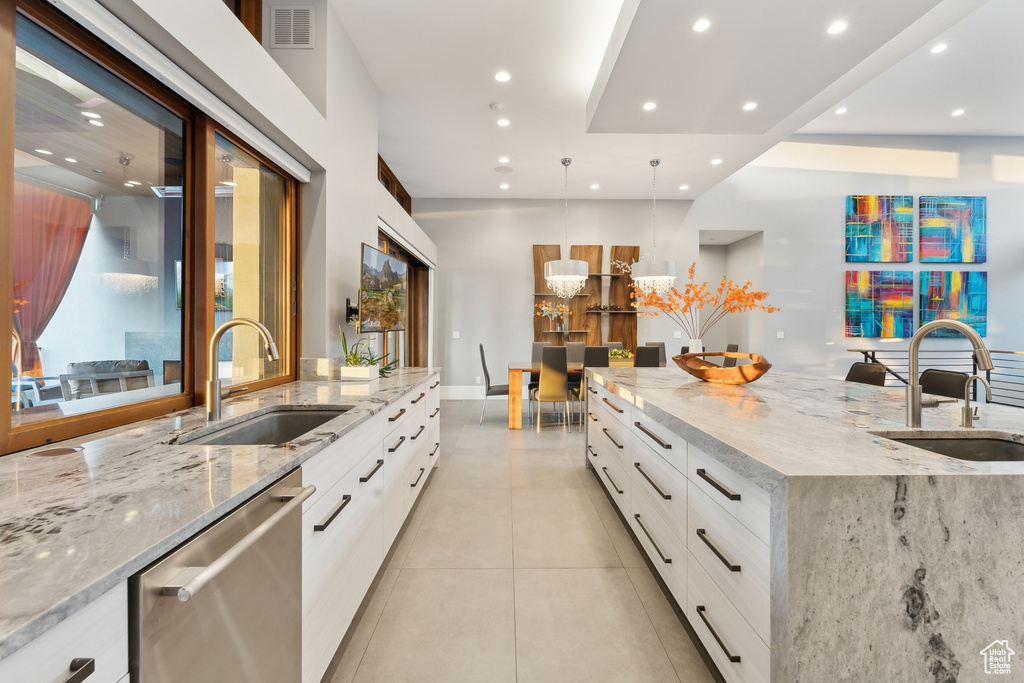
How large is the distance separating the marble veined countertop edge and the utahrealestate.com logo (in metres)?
0.35

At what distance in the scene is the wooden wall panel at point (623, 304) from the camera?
7.16 metres

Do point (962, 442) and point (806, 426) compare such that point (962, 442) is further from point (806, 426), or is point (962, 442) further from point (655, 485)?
point (655, 485)

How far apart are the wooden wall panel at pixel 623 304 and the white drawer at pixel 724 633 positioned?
5.91 meters

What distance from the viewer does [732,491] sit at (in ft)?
3.90

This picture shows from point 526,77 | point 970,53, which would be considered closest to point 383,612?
point 526,77

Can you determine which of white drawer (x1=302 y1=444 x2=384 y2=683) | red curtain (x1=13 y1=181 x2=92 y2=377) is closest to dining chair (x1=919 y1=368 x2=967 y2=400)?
white drawer (x1=302 y1=444 x2=384 y2=683)

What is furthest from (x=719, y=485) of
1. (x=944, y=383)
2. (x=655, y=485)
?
(x=944, y=383)

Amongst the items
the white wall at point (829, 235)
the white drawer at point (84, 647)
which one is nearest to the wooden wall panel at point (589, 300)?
the white wall at point (829, 235)

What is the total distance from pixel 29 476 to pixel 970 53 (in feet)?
24.4

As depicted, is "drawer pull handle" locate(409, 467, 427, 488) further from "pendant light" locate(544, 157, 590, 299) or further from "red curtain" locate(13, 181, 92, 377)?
"pendant light" locate(544, 157, 590, 299)

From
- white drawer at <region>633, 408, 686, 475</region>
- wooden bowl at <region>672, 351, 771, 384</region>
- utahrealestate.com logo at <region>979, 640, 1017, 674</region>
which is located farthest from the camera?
wooden bowl at <region>672, 351, 771, 384</region>

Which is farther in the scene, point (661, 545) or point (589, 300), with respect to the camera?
point (589, 300)

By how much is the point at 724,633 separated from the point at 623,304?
623 centimetres

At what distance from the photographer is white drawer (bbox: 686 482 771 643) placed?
104 centimetres
